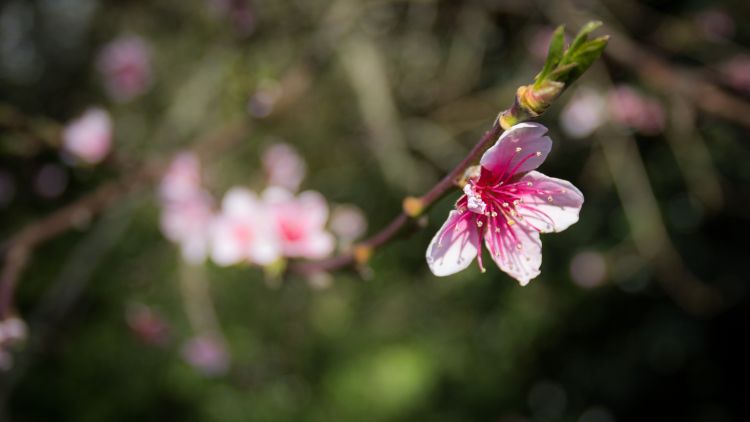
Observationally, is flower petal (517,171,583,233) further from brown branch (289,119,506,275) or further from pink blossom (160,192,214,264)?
pink blossom (160,192,214,264)

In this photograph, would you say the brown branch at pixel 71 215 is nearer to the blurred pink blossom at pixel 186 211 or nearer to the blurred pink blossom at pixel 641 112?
the blurred pink blossom at pixel 186 211

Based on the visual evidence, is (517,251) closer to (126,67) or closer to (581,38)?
(581,38)

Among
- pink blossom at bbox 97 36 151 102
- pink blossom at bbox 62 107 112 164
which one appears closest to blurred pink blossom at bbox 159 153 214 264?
pink blossom at bbox 62 107 112 164

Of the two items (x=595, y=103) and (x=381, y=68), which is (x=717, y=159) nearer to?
(x=595, y=103)

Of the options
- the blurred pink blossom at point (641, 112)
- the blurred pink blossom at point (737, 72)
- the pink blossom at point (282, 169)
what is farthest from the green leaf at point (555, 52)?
the blurred pink blossom at point (641, 112)

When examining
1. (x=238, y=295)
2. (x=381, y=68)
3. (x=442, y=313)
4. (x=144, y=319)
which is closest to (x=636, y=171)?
(x=381, y=68)
